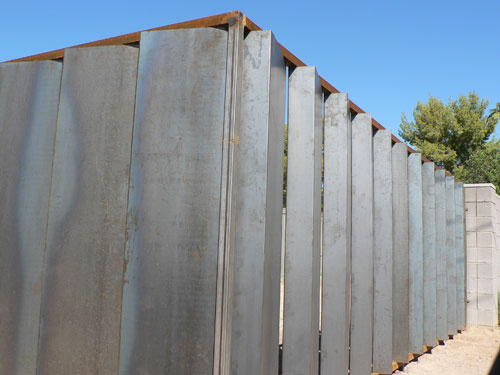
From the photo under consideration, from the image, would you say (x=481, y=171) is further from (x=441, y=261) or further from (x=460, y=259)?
(x=441, y=261)

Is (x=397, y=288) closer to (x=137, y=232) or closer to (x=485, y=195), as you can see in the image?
(x=137, y=232)

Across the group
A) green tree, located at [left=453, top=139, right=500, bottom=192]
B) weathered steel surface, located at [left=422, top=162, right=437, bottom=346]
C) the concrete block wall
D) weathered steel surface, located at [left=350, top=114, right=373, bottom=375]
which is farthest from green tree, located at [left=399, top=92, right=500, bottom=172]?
weathered steel surface, located at [left=350, top=114, right=373, bottom=375]

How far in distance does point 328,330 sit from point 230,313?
1365 mm

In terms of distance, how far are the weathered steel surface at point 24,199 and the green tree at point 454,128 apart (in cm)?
2473

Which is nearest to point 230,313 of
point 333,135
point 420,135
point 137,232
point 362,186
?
point 137,232

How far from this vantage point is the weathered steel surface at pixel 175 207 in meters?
2.33

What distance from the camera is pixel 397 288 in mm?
4820

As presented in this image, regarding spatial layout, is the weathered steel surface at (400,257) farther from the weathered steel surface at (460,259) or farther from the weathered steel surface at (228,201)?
the weathered steel surface at (228,201)

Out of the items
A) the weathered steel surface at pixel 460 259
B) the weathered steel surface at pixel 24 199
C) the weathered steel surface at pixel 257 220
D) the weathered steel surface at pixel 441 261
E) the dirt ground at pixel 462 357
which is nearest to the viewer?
the weathered steel surface at pixel 257 220

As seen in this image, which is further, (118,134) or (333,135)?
(333,135)

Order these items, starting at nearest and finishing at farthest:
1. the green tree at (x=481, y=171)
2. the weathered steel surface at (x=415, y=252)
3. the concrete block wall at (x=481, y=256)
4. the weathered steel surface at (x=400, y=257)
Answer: the weathered steel surface at (x=400, y=257), the weathered steel surface at (x=415, y=252), the concrete block wall at (x=481, y=256), the green tree at (x=481, y=171)

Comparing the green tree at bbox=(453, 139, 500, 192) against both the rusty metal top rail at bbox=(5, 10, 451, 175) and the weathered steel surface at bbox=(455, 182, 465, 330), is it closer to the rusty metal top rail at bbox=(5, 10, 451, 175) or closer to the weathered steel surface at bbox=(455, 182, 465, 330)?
the weathered steel surface at bbox=(455, 182, 465, 330)

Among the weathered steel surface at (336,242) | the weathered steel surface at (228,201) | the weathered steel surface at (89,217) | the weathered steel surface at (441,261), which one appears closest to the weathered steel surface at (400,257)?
the weathered steel surface at (336,242)

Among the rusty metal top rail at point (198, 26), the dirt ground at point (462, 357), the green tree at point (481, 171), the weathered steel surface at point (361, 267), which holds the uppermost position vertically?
the green tree at point (481, 171)
